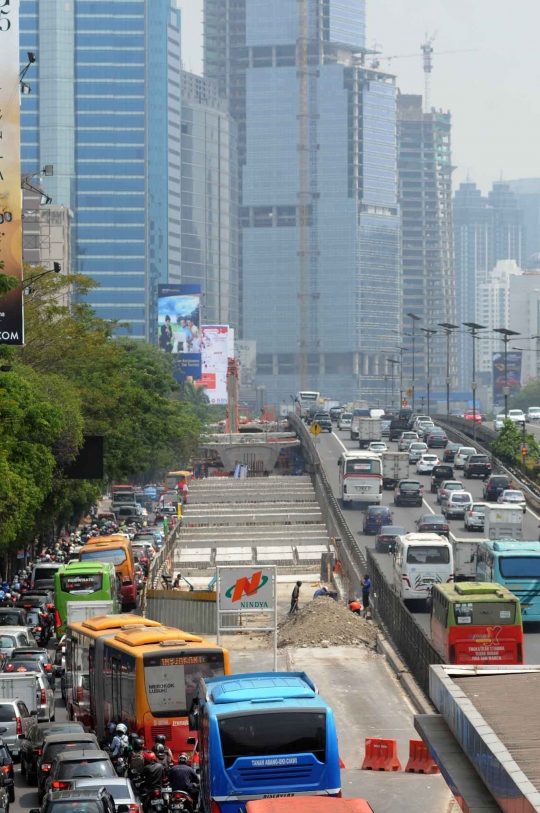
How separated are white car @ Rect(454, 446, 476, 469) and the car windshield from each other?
78237 millimetres

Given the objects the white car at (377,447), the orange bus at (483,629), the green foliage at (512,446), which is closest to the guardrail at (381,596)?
the orange bus at (483,629)

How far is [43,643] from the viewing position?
44312 mm

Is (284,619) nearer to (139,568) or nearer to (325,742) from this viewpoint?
(139,568)

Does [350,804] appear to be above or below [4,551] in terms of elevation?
above

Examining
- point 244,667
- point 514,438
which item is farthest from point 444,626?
point 514,438

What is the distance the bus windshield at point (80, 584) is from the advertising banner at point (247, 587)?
8318mm

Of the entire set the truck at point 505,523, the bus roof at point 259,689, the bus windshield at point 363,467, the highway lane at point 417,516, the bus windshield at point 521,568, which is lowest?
the highway lane at point 417,516

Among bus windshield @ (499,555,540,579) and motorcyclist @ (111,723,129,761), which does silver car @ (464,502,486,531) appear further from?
motorcyclist @ (111,723,129,761)

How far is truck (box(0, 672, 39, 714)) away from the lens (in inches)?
1180

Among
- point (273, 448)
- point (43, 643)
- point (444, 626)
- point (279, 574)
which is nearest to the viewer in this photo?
point (444, 626)

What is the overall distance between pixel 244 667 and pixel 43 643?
289 inches

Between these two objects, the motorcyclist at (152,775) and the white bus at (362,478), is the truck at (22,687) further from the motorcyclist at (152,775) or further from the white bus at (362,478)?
the white bus at (362,478)

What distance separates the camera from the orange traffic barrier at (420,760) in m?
25.1

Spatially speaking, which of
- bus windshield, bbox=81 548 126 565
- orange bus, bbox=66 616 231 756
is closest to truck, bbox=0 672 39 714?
orange bus, bbox=66 616 231 756
